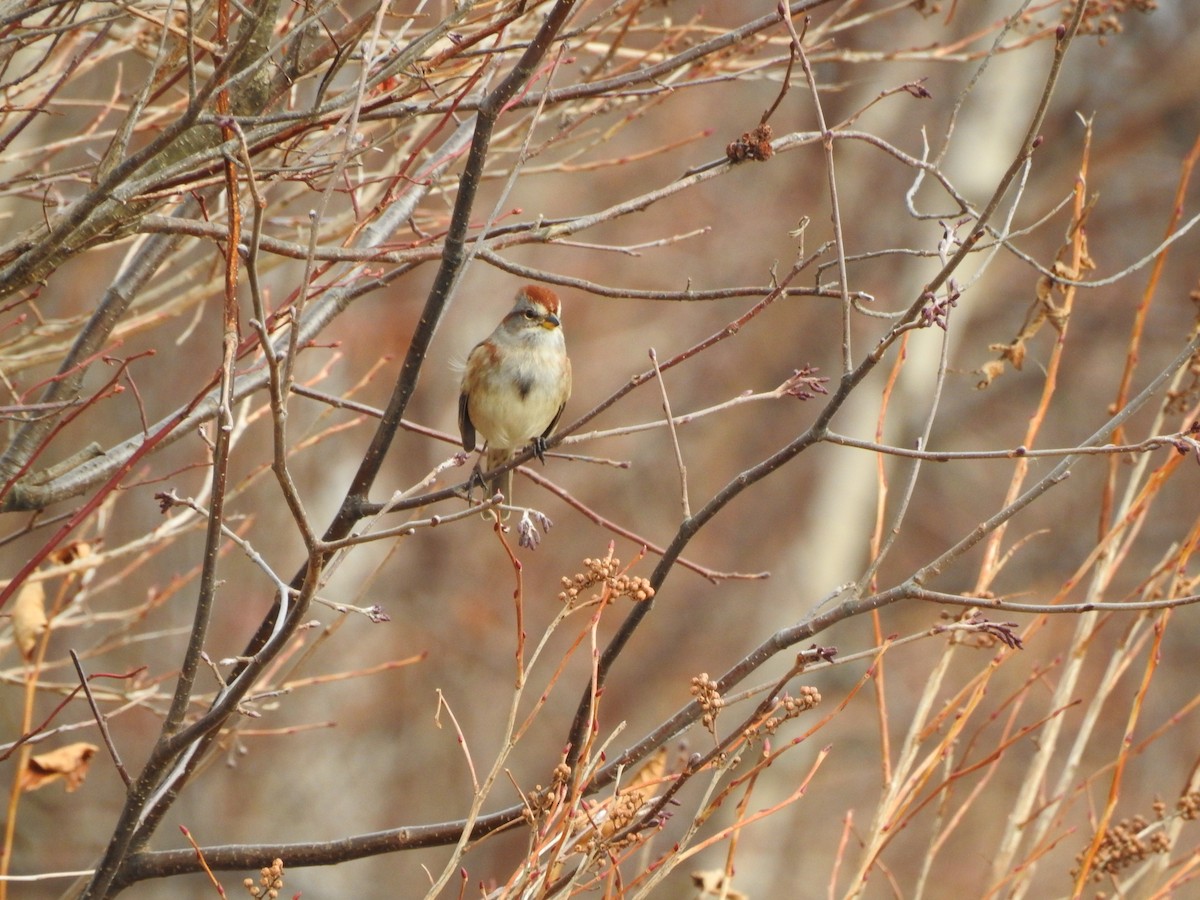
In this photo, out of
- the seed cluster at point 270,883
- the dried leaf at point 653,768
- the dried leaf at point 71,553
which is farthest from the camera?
the dried leaf at point 71,553

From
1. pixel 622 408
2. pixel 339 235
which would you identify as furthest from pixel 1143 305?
pixel 622 408

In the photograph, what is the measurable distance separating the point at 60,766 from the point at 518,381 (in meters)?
1.93

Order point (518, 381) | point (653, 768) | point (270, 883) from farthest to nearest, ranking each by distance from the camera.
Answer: point (518, 381), point (653, 768), point (270, 883)

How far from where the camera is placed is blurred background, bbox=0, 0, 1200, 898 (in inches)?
312

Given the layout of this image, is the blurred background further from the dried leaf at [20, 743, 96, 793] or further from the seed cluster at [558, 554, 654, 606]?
the seed cluster at [558, 554, 654, 606]

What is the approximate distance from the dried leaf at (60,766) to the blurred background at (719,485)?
9.17 feet

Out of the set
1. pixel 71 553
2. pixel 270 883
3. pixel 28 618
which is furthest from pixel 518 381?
pixel 270 883

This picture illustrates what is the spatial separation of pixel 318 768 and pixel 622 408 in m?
4.53

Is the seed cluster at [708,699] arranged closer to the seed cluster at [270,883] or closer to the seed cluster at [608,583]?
the seed cluster at [608,583]

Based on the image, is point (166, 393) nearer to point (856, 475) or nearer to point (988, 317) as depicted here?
point (856, 475)

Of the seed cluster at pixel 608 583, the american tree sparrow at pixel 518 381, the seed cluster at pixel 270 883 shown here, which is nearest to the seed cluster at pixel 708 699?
the seed cluster at pixel 608 583

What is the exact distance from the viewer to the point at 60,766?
2.87 m

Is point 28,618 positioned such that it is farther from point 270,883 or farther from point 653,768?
point 653,768

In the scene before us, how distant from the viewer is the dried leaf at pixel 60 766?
9.32 ft
